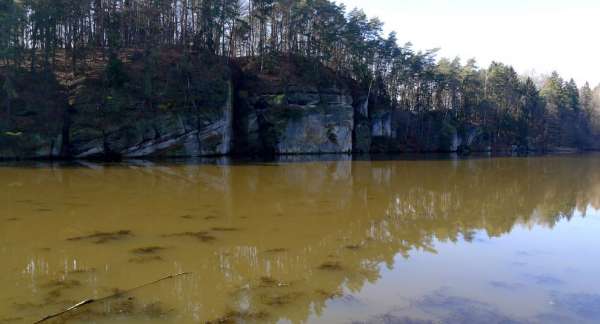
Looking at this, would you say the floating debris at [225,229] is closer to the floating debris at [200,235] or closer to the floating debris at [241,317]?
the floating debris at [200,235]

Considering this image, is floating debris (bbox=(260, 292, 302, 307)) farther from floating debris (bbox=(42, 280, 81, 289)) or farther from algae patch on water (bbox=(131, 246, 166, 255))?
algae patch on water (bbox=(131, 246, 166, 255))

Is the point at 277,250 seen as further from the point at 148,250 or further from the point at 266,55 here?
the point at 266,55

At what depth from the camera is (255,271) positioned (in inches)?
329

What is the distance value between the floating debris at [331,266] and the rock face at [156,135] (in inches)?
1346

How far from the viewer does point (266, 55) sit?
54438 mm

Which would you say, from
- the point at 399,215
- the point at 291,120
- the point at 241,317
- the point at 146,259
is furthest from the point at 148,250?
Result: the point at 291,120

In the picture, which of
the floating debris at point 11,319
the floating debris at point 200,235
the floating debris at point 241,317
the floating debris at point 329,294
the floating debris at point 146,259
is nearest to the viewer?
the floating debris at point 11,319

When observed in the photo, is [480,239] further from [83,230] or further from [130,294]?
[83,230]

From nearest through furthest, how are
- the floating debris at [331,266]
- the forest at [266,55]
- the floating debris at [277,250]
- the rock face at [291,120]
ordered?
the floating debris at [331,266], the floating debris at [277,250], the forest at [266,55], the rock face at [291,120]

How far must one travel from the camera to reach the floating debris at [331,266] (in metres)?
8.67

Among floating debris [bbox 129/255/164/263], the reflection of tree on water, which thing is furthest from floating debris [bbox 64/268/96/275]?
the reflection of tree on water

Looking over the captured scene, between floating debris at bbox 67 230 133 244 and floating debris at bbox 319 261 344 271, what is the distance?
5.15 m

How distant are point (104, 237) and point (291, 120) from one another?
4013 cm

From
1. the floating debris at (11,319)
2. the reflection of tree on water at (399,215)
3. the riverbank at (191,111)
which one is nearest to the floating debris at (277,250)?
the reflection of tree on water at (399,215)
